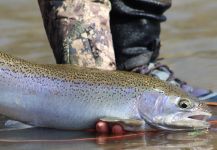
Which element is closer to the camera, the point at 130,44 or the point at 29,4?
the point at 130,44

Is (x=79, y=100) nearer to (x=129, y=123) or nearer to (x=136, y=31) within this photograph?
(x=129, y=123)

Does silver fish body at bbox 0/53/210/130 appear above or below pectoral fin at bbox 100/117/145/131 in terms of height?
above

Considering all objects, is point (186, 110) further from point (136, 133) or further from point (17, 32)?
point (17, 32)

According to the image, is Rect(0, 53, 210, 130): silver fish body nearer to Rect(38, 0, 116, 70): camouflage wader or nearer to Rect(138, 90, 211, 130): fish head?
Rect(138, 90, 211, 130): fish head

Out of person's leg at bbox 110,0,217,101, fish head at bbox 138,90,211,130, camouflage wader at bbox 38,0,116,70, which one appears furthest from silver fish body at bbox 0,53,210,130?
A: person's leg at bbox 110,0,217,101

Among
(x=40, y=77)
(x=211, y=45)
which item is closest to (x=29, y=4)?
(x=211, y=45)

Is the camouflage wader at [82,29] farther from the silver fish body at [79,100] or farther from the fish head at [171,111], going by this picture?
the fish head at [171,111]
